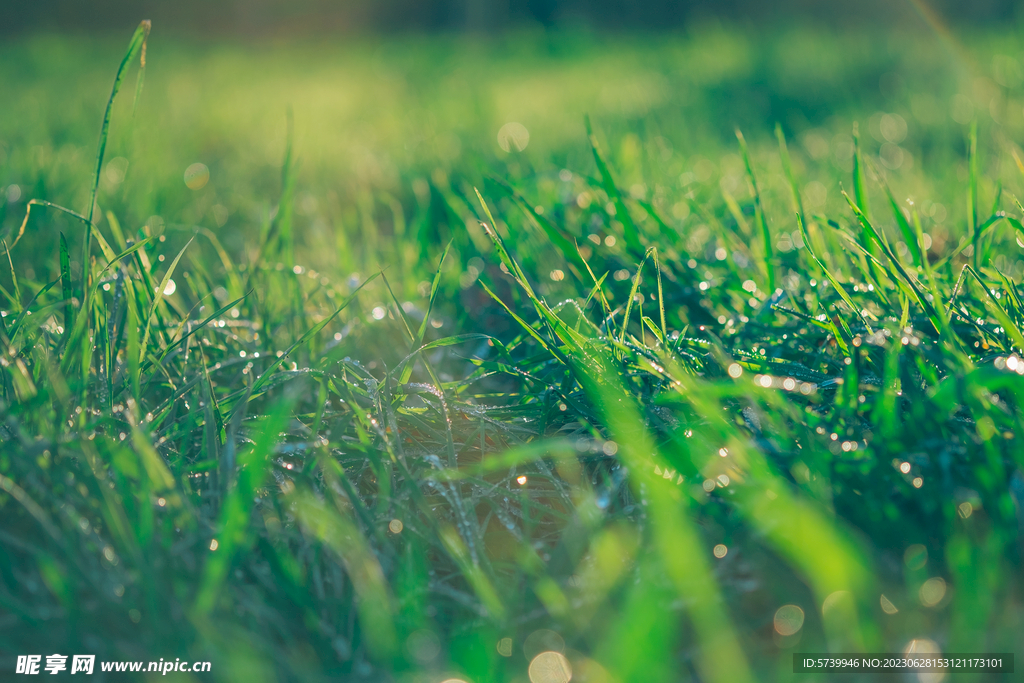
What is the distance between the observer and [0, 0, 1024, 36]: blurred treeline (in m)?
10.9

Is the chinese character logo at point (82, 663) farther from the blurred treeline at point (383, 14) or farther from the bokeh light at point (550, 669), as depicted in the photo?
the blurred treeline at point (383, 14)

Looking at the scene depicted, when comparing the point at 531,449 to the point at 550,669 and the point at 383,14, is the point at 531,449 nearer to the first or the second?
the point at 550,669

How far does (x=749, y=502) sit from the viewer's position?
702 millimetres

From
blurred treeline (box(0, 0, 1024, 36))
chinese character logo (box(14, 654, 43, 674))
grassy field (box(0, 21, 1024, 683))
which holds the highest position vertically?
blurred treeline (box(0, 0, 1024, 36))

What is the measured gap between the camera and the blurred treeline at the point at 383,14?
431 inches

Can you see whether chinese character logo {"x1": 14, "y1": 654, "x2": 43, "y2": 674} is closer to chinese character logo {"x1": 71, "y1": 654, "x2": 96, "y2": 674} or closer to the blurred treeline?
chinese character logo {"x1": 71, "y1": 654, "x2": 96, "y2": 674}

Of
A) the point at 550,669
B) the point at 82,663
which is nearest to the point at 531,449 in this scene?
the point at 550,669

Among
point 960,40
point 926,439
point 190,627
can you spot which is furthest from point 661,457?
point 960,40

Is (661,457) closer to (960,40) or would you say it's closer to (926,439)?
(926,439)

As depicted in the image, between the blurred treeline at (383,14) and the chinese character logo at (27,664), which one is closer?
Result: the chinese character logo at (27,664)

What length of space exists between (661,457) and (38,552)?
694mm

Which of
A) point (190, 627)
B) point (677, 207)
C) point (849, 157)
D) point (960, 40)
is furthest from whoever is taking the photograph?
point (960, 40)

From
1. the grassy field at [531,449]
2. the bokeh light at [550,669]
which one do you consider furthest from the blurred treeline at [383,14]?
the bokeh light at [550,669]

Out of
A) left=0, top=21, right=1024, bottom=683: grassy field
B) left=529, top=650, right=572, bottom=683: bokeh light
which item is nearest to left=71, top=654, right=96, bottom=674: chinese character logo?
left=0, top=21, right=1024, bottom=683: grassy field
